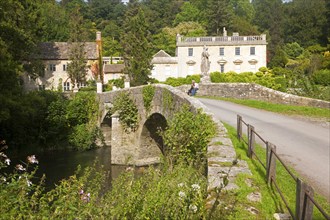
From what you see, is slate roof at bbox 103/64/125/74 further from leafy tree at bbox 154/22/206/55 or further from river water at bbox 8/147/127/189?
river water at bbox 8/147/127/189

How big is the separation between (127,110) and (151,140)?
93.5 inches

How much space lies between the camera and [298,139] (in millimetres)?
10672

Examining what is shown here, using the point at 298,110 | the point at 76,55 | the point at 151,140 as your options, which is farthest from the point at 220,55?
the point at 298,110

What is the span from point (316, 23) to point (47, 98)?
178 feet

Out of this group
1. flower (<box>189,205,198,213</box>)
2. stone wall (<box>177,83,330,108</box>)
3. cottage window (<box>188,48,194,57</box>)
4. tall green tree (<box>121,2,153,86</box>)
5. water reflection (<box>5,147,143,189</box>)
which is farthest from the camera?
cottage window (<box>188,48,194,57</box>)

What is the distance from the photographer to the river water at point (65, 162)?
1783 cm

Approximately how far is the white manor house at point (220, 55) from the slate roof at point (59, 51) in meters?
8.35

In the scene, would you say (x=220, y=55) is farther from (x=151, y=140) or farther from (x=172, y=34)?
(x=151, y=140)

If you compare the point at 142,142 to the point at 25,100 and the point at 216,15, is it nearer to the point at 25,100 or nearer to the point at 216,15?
the point at 25,100

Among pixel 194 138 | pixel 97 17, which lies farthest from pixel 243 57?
pixel 97 17

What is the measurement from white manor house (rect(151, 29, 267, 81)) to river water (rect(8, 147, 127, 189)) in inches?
1063

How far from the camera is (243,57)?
49094 mm

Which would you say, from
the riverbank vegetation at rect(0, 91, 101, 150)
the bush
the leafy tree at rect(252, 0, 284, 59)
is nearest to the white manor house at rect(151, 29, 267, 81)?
the bush

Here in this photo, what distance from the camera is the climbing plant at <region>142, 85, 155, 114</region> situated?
16825 mm
